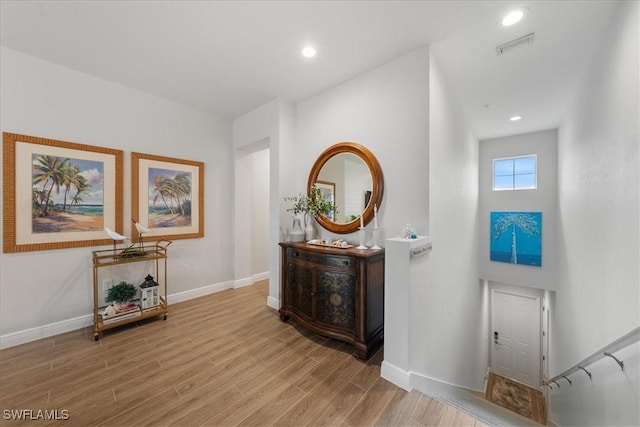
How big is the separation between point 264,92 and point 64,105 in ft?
7.04

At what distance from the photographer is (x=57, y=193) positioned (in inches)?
96.3

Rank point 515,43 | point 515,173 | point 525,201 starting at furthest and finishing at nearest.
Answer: point 515,173 → point 525,201 → point 515,43

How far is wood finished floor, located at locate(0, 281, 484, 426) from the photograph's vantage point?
4.92ft

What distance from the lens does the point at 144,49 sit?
224 centimetres

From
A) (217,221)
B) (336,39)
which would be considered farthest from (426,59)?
(217,221)

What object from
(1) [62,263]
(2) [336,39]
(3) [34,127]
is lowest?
(1) [62,263]

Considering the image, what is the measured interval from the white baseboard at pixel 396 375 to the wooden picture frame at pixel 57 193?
10.8 ft

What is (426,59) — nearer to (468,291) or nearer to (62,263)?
(468,291)

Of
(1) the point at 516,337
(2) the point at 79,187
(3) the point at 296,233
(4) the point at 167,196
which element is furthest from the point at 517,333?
(2) the point at 79,187

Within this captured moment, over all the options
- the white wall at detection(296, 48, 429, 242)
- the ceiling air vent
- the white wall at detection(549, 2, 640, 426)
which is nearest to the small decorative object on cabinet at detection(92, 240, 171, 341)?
the white wall at detection(296, 48, 429, 242)

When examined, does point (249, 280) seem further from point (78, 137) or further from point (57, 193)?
point (78, 137)

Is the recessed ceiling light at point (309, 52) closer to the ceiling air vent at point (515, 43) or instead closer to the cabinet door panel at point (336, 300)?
the ceiling air vent at point (515, 43)

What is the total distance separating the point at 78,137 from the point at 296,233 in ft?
8.70

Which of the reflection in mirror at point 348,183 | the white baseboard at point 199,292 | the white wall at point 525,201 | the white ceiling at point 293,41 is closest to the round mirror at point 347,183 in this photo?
the reflection in mirror at point 348,183
